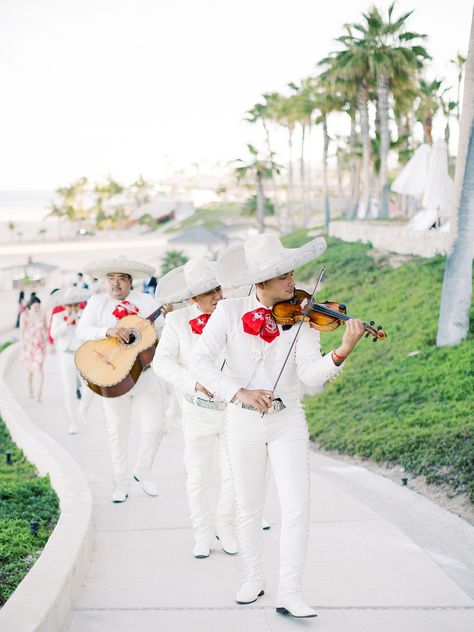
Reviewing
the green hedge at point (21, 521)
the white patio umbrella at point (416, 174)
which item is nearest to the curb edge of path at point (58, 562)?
the green hedge at point (21, 521)

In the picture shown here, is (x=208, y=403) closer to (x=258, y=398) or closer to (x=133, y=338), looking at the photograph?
(x=258, y=398)

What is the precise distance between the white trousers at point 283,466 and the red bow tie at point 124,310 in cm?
251

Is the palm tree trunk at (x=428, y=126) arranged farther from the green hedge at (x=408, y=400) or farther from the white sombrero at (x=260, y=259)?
the white sombrero at (x=260, y=259)

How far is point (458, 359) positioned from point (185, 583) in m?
6.32

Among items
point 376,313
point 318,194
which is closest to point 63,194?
point 318,194

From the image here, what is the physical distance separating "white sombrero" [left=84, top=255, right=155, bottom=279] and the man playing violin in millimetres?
2343

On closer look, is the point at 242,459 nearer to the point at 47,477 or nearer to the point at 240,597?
the point at 240,597

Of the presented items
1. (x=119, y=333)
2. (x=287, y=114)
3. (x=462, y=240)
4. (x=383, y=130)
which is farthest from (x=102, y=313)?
(x=287, y=114)

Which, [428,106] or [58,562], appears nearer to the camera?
[58,562]

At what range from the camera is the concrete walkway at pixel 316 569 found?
4.38m

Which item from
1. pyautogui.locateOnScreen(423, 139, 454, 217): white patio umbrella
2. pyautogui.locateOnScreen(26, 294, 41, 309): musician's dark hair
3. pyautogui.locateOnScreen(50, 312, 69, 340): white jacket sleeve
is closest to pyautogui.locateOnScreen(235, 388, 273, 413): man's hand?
pyautogui.locateOnScreen(50, 312, 69, 340): white jacket sleeve

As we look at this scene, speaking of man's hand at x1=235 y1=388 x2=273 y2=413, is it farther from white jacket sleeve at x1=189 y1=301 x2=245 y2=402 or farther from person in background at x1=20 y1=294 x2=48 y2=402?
person in background at x1=20 y1=294 x2=48 y2=402

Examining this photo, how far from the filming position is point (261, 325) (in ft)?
14.0

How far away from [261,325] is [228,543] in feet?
5.96
